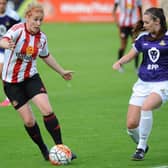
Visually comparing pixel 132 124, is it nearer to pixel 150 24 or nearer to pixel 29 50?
pixel 150 24

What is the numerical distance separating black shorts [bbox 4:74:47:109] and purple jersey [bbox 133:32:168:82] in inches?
51.6

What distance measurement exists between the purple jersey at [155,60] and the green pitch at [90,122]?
1.06 metres

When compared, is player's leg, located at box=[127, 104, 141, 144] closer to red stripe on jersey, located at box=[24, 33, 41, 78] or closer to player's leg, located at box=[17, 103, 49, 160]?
player's leg, located at box=[17, 103, 49, 160]

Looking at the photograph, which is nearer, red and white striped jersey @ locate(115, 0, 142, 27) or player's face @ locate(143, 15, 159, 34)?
player's face @ locate(143, 15, 159, 34)

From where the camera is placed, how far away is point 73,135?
11.6 meters

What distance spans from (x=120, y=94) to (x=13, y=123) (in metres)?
3.90

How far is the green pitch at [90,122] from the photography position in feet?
32.3

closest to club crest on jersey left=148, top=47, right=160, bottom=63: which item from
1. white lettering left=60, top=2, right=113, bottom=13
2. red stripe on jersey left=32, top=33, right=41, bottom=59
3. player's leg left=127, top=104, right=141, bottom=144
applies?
player's leg left=127, top=104, right=141, bottom=144

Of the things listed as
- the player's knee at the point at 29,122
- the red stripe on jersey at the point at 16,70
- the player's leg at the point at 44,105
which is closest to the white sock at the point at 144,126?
the player's leg at the point at 44,105

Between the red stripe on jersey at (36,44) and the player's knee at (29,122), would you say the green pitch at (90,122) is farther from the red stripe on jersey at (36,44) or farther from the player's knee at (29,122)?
the red stripe on jersey at (36,44)

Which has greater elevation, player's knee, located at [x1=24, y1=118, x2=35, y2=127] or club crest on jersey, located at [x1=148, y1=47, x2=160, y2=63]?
club crest on jersey, located at [x1=148, y1=47, x2=160, y2=63]

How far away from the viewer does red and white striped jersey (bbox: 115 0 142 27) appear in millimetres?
21312

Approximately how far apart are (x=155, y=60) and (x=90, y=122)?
3369 mm

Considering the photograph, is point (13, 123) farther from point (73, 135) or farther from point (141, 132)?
point (141, 132)
